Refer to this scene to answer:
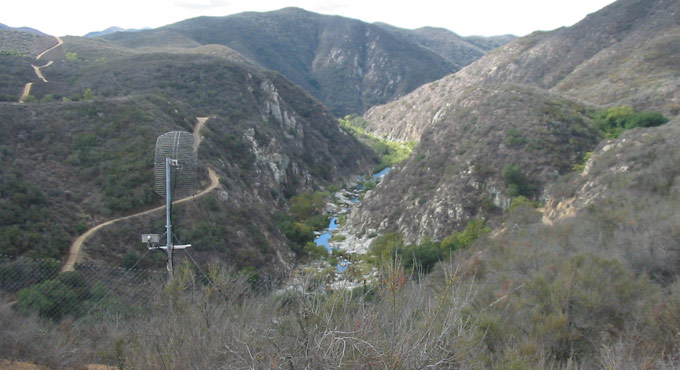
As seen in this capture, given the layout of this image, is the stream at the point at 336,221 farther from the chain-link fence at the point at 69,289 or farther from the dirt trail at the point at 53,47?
the dirt trail at the point at 53,47

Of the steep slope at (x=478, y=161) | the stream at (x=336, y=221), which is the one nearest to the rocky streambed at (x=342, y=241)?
the stream at (x=336, y=221)

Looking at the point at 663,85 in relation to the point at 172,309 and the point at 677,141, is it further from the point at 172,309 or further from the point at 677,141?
the point at 172,309

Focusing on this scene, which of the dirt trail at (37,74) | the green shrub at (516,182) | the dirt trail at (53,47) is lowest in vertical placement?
the green shrub at (516,182)

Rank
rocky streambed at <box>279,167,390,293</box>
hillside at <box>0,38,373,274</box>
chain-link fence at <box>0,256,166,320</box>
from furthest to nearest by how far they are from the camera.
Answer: rocky streambed at <box>279,167,390,293</box> < hillside at <box>0,38,373,274</box> < chain-link fence at <box>0,256,166,320</box>

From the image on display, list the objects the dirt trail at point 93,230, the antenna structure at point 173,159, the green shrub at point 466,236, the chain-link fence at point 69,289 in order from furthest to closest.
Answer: the green shrub at point 466,236 < the dirt trail at point 93,230 < the chain-link fence at point 69,289 < the antenna structure at point 173,159

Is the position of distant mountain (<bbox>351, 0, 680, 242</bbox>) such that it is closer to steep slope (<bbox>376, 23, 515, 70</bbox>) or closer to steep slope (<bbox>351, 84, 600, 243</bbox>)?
steep slope (<bbox>351, 84, 600, 243</bbox>)

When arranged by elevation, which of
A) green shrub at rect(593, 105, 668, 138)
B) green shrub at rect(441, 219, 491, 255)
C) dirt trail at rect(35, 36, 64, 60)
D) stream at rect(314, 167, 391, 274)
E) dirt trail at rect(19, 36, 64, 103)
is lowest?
stream at rect(314, 167, 391, 274)

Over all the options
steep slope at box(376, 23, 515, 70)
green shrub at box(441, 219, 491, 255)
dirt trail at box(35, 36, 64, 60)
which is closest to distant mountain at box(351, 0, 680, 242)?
green shrub at box(441, 219, 491, 255)
